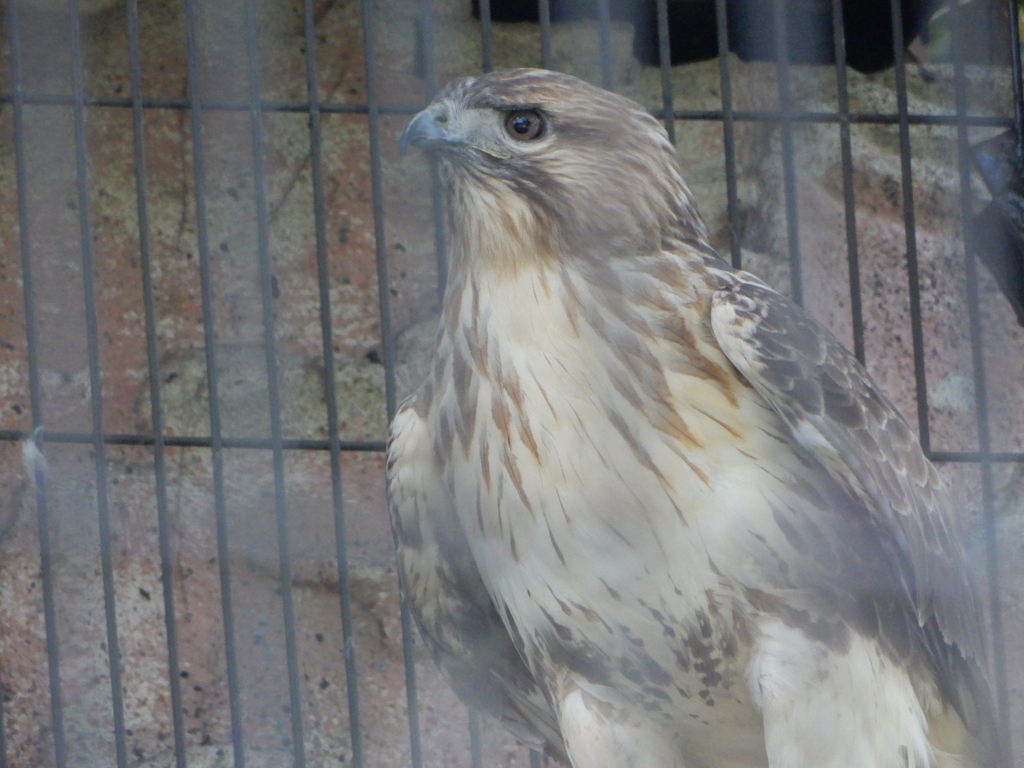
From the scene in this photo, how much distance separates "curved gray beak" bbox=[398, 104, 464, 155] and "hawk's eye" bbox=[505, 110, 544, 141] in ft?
0.18

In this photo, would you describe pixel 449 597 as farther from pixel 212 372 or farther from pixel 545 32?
pixel 545 32

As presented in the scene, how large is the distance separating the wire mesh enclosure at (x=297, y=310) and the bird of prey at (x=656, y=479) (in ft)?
1.68

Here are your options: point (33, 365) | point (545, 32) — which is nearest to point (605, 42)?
point (545, 32)

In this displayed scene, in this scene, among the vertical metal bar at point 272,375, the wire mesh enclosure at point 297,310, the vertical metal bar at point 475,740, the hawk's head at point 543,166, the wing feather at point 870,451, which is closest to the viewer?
the wing feather at point 870,451

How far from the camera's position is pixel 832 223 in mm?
2184

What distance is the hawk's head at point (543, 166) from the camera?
4.71ft

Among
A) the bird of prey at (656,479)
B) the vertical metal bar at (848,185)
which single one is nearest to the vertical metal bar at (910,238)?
the vertical metal bar at (848,185)

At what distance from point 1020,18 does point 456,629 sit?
1.20 meters

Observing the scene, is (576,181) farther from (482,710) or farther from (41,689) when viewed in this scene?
(41,689)

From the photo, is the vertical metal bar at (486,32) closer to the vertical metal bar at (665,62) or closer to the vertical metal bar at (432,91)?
the vertical metal bar at (432,91)

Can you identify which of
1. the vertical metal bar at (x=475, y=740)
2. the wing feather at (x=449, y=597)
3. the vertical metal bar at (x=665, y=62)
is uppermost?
the vertical metal bar at (x=665, y=62)

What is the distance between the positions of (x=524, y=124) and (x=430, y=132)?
0.10 metres

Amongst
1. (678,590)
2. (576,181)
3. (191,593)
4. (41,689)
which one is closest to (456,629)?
(678,590)

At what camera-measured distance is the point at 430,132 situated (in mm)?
1444
